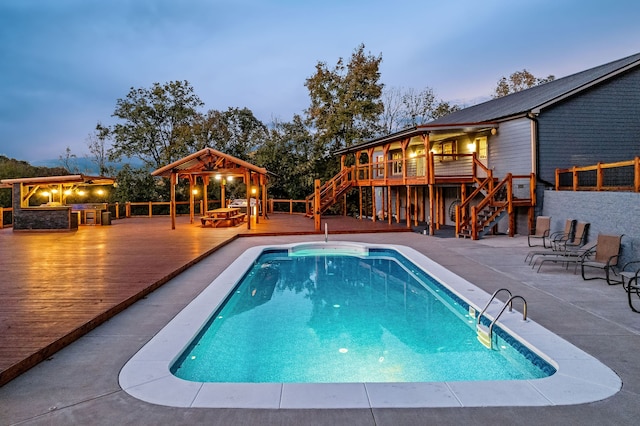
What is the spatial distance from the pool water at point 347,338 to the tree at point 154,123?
23580mm

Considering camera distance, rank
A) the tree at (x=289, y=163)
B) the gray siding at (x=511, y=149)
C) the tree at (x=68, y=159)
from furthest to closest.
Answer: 1. the tree at (x=68, y=159)
2. the tree at (x=289, y=163)
3. the gray siding at (x=511, y=149)

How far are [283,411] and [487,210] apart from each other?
43.0 ft

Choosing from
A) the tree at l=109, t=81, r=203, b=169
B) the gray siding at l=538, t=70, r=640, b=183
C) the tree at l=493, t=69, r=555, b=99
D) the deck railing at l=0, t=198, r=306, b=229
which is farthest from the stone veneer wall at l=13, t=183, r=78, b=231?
the tree at l=493, t=69, r=555, b=99

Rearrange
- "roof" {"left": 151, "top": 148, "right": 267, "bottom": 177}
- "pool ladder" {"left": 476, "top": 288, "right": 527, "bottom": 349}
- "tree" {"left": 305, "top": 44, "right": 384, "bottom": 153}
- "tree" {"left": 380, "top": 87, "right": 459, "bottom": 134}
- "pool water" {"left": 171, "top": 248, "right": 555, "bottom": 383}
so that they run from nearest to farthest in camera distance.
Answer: "pool water" {"left": 171, "top": 248, "right": 555, "bottom": 383}
"pool ladder" {"left": 476, "top": 288, "right": 527, "bottom": 349}
"roof" {"left": 151, "top": 148, "right": 267, "bottom": 177}
"tree" {"left": 305, "top": 44, "right": 384, "bottom": 153}
"tree" {"left": 380, "top": 87, "right": 459, "bottom": 134}

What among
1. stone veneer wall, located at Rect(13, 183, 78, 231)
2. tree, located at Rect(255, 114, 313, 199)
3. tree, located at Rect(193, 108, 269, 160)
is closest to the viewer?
stone veneer wall, located at Rect(13, 183, 78, 231)

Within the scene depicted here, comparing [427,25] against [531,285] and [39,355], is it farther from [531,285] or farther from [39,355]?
[39,355]

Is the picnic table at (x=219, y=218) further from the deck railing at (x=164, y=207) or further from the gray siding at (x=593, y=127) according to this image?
the gray siding at (x=593, y=127)

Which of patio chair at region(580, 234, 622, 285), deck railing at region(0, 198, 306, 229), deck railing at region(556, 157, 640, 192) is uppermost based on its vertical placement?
deck railing at region(556, 157, 640, 192)

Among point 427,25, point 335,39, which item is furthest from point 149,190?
point 335,39

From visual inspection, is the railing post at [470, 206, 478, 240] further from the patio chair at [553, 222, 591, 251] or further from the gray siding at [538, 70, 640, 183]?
the gray siding at [538, 70, 640, 183]

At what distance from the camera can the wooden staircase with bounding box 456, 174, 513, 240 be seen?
44.9 feet

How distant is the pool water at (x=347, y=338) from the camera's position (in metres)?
4.44

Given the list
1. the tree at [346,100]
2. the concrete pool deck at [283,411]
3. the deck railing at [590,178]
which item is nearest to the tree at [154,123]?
the tree at [346,100]

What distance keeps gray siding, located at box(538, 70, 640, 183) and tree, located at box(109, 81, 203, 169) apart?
22721mm
